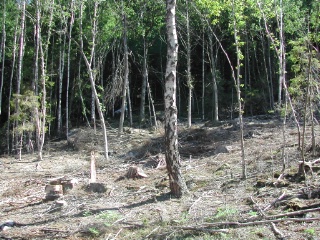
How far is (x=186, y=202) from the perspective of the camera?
353 inches

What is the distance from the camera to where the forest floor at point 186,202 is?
23.0 ft

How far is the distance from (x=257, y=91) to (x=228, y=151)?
15.0 m

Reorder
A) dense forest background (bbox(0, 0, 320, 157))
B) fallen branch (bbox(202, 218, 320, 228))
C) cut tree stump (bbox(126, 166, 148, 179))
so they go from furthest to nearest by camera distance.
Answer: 1. dense forest background (bbox(0, 0, 320, 157))
2. cut tree stump (bbox(126, 166, 148, 179))
3. fallen branch (bbox(202, 218, 320, 228))

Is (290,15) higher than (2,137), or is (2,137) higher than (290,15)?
(290,15)

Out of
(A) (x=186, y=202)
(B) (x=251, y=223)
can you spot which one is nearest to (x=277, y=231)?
(B) (x=251, y=223)

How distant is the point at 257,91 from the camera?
29984mm

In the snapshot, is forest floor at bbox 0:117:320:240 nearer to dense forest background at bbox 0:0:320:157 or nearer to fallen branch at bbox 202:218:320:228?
fallen branch at bbox 202:218:320:228

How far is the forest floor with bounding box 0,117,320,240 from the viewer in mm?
7020

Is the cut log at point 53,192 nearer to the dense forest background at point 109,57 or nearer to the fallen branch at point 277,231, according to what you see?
the fallen branch at point 277,231

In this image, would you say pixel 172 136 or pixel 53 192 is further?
pixel 53 192

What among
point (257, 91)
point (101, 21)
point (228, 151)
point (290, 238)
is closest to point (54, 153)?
point (101, 21)

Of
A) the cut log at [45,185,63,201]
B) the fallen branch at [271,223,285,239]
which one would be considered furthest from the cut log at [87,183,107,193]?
the fallen branch at [271,223,285,239]

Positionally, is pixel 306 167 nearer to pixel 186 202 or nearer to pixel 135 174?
pixel 186 202

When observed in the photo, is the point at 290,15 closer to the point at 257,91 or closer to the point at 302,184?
the point at 257,91
